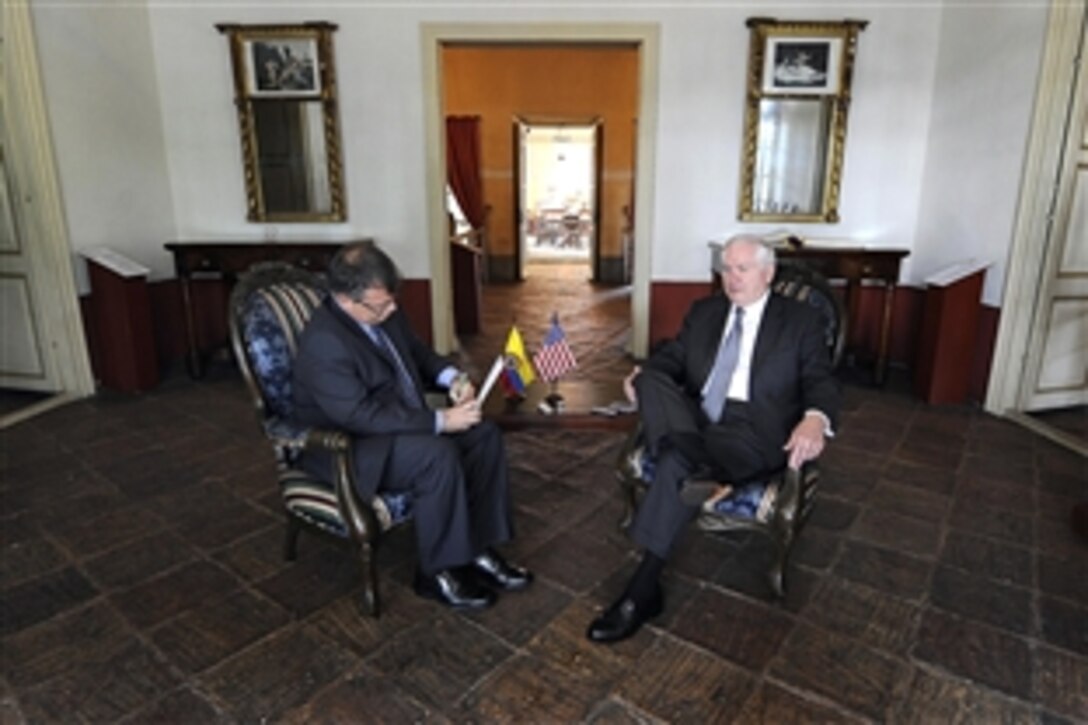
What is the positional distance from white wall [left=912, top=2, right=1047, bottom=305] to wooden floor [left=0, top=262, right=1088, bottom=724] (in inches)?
59.9

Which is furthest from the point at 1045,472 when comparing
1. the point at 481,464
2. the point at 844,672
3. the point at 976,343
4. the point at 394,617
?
the point at 394,617

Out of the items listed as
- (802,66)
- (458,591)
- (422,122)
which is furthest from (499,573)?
(802,66)

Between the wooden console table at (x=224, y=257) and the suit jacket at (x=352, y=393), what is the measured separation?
2.86 meters

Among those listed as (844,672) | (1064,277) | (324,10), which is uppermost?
(324,10)

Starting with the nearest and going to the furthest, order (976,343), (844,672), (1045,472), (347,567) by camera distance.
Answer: (844,672), (347,567), (1045,472), (976,343)

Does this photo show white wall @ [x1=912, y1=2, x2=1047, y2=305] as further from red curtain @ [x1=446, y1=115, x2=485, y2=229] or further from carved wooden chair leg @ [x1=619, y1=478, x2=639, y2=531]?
red curtain @ [x1=446, y1=115, x2=485, y2=229]

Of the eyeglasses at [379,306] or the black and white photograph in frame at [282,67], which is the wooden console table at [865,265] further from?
the black and white photograph in frame at [282,67]

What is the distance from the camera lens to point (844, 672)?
193 centimetres

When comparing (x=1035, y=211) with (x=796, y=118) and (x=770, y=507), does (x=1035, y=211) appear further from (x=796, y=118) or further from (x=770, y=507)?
(x=770, y=507)

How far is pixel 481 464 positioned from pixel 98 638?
4.16 feet

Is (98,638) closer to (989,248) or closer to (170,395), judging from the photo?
(170,395)

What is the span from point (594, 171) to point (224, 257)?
584 cm

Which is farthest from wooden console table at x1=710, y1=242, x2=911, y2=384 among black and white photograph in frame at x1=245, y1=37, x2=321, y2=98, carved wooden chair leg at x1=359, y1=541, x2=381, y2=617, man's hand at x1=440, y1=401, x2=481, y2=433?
black and white photograph in frame at x1=245, y1=37, x2=321, y2=98

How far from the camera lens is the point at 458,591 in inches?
86.5
